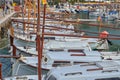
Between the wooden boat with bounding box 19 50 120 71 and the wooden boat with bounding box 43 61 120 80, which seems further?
the wooden boat with bounding box 19 50 120 71

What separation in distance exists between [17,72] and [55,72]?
10498 mm

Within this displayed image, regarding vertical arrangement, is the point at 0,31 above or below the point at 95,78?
below

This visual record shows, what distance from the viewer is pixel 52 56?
78.2ft

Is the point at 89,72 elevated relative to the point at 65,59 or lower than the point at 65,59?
elevated

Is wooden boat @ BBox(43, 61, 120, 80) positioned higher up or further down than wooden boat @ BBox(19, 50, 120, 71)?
higher up

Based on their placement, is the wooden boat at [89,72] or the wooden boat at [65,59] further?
the wooden boat at [65,59]

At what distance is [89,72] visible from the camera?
1484cm

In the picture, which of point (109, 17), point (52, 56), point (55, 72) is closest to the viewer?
point (55, 72)

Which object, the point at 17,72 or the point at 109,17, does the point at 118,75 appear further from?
the point at 109,17

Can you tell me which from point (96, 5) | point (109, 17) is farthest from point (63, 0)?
point (109, 17)

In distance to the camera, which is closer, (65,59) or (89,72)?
(89,72)

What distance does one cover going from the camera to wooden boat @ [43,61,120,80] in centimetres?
1433

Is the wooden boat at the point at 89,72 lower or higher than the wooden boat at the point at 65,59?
higher

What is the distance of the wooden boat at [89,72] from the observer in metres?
14.3
